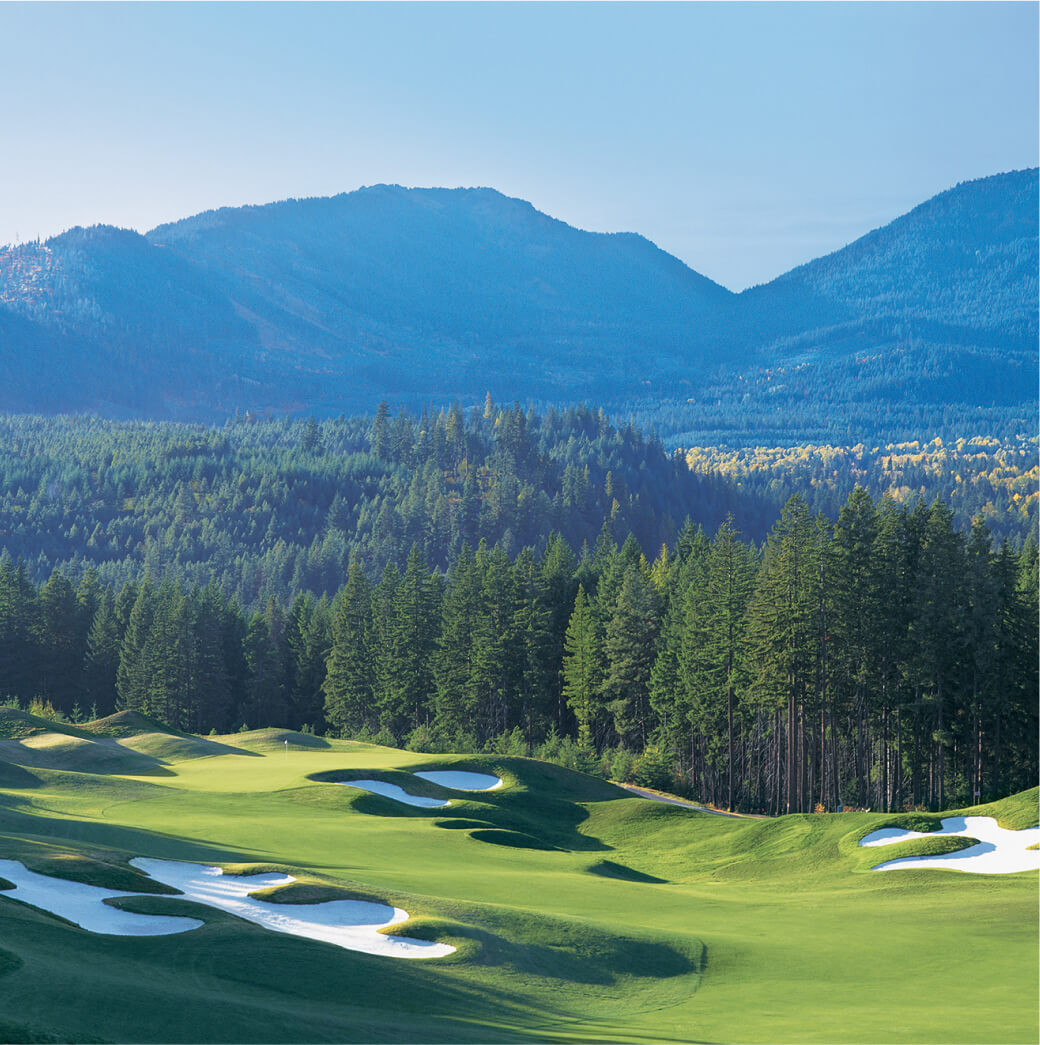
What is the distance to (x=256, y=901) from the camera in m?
27.1

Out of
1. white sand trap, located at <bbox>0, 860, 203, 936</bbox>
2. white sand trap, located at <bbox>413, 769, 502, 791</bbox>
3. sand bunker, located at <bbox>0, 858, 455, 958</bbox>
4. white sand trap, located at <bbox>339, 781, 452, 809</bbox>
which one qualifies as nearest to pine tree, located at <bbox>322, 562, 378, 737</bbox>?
white sand trap, located at <bbox>413, 769, 502, 791</bbox>

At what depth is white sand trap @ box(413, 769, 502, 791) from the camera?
55844mm

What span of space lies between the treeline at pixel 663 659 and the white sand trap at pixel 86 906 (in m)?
46.2

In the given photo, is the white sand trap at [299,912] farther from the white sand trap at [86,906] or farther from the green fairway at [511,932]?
the white sand trap at [86,906]

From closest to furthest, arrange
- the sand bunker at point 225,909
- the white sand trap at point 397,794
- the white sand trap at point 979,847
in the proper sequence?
the sand bunker at point 225,909 → the white sand trap at point 979,847 → the white sand trap at point 397,794

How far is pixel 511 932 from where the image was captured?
26672mm

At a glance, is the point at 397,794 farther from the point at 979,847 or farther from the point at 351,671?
the point at 351,671

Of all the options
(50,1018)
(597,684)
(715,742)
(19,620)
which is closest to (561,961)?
(50,1018)

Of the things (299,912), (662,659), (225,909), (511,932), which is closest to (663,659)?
(662,659)

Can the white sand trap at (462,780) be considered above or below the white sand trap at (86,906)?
below

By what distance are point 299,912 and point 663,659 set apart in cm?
5471

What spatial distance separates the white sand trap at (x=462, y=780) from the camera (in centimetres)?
5584

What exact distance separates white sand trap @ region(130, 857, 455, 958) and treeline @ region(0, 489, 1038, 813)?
136ft

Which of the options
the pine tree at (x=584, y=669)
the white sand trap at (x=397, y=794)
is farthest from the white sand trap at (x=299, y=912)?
the pine tree at (x=584, y=669)
